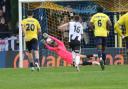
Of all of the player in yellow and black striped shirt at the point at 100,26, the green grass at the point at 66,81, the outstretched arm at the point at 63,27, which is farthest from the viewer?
the outstretched arm at the point at 63,27

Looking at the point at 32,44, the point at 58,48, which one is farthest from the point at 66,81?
the point at 58,48

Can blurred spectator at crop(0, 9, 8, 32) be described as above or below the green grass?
above

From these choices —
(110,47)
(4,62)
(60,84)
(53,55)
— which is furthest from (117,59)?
(60,84)

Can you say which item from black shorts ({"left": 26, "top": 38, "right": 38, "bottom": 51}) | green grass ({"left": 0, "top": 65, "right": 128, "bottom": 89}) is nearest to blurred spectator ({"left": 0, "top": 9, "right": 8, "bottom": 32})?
black shorts ({"left": 26, "top": 38, "right": 38, "bottom": 51})

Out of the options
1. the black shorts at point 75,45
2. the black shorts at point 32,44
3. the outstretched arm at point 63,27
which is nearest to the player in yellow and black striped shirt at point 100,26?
the black shorts at point 75,45

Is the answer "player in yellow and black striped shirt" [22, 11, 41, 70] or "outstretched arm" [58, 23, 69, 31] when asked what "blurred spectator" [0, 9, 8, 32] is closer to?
"outstretched arm" [58, 23, 69, 31]

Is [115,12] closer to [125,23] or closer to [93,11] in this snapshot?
[93,11]

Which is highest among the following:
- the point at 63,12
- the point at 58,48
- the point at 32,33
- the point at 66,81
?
the point at 63,12

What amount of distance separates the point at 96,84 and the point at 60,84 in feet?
2.93

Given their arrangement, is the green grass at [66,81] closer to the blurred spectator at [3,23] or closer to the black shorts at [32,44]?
the black shorts at [32,44]

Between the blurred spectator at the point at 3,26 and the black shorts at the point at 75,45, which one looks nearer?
the black shorts at the point at 75,45

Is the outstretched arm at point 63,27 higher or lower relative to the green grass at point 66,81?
higher

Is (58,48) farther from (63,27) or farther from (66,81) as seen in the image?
(66,81)

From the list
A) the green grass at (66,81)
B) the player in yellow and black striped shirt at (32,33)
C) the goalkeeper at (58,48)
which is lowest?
the green grass at (66,81)
